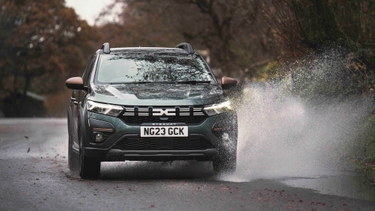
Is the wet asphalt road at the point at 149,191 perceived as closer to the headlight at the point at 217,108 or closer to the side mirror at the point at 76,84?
the headlight at the point at 217,108

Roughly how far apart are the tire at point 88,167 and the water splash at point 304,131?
1942 mm

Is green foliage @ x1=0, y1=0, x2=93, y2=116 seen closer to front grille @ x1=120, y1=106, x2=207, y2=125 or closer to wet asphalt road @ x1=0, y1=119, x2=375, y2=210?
wet asphalt road @ x1=0, y1=119, x2=375, y2=210

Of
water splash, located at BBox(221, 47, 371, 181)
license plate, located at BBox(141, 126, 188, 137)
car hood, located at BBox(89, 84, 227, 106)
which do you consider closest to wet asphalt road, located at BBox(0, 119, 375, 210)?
license plate, located at BBox(141, 126, 188, 137)

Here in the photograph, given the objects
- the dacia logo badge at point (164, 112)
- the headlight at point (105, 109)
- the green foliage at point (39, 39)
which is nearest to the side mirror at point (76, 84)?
the headlight at point (105, 109)

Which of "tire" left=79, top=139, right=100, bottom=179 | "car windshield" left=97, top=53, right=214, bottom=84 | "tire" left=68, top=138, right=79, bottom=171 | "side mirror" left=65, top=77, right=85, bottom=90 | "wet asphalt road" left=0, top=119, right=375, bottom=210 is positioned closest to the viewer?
"wet asphalt road" left=0, top=119, right=375, bottom=210

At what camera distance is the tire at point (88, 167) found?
11.2 metres

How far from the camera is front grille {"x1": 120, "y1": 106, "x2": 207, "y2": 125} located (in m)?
10.9

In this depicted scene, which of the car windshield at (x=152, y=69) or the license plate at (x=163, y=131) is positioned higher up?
the car windshield at (x=152, y=69)

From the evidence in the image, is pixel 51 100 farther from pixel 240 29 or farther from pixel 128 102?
pixel 128 102

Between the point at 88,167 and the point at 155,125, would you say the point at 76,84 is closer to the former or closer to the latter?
the point at 88,167

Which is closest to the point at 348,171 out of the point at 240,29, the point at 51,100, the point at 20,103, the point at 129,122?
the point at 129,122

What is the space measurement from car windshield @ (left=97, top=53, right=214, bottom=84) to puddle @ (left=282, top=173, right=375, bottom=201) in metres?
2.15

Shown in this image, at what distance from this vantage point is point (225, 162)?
11.3 metres

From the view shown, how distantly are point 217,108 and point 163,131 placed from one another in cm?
78
